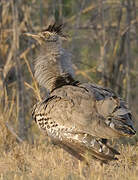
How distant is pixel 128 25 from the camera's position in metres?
9.11

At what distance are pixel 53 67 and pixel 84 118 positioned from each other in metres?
1.09

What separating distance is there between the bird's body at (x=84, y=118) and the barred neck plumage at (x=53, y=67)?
0.17 metres

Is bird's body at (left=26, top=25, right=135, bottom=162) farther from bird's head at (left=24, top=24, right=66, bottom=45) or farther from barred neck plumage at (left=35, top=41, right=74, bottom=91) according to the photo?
bird's head at (left=24, top=24, right=66, bottom=45)

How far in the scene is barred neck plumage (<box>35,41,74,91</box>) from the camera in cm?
589

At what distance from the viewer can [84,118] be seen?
5.19 metres

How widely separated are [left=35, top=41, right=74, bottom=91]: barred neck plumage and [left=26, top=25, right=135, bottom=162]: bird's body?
17 cm

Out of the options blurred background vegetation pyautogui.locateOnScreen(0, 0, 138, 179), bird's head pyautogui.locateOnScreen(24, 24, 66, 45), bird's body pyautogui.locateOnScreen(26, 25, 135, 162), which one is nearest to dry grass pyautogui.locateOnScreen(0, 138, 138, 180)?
bird's body pyautogui.locateOnScreen(26, 25, 135, 162)

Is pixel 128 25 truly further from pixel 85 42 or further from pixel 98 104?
pixel 98 104

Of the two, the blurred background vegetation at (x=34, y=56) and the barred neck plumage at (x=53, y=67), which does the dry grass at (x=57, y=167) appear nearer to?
the barred neck plumage at (x=53, y=67)

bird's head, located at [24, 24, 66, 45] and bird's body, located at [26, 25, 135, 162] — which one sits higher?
bird's head, located at [24, 24, 66, 45]

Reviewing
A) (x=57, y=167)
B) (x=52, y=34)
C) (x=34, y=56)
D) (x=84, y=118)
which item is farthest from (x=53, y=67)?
(x=34, y=56)

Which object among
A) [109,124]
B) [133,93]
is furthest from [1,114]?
[133,93]

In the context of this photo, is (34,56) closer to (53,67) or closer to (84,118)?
(53,67)

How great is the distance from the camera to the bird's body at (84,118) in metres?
5.07
